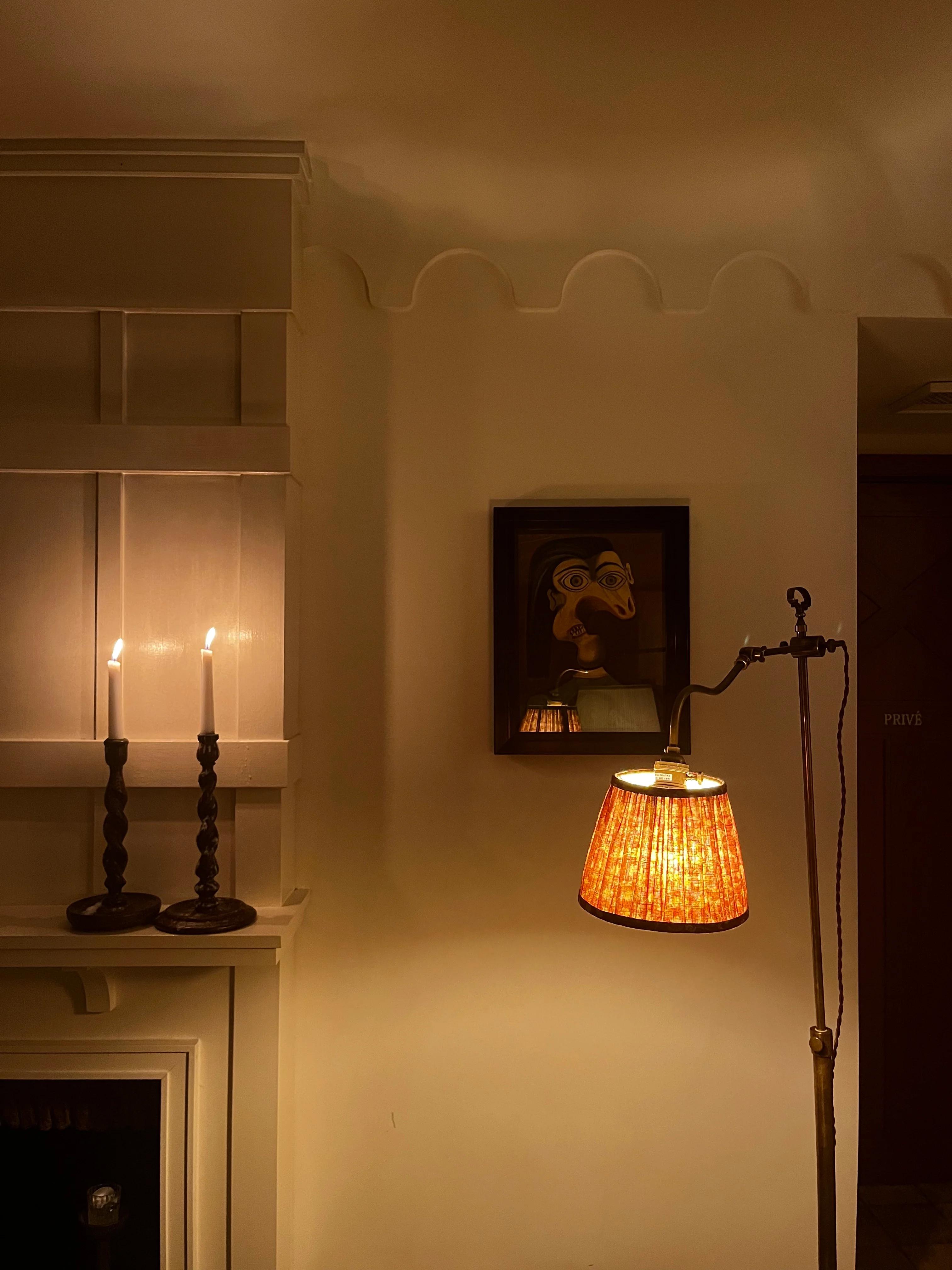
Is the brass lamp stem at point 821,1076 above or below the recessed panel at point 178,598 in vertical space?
below

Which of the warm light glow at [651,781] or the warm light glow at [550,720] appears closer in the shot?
the warm light glow at [651,781]

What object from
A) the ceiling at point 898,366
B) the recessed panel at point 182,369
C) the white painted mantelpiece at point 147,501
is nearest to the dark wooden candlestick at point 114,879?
the white painted mantelpiece at point 147,501

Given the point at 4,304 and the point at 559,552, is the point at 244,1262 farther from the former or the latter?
→ the point at 4,304

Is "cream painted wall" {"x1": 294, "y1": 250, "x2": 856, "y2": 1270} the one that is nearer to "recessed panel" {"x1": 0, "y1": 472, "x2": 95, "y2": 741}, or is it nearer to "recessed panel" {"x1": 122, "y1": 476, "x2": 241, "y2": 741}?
"recessed panel" {"x1": 122, "y1": 476, "x2": 241, "y2": 741}

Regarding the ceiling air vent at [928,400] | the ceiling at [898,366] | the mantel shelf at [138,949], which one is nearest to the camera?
the mantel shelf at [138,949]

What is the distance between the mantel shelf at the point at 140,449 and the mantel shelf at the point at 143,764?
55 centimetres

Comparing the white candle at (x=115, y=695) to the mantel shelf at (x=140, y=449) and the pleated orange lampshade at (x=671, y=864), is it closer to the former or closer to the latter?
the mantel shelf at (x=140, y=449)

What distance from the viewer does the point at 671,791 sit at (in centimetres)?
133

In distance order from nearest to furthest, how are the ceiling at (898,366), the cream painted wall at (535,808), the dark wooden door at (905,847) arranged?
the cream painted wall at (535,808)
the ceiling at (898,366)
the dark wooden door at (905,847)

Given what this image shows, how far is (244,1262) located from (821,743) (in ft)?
5.10

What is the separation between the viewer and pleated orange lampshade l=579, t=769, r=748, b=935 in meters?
1.31

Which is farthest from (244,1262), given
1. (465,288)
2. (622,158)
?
(622,158)

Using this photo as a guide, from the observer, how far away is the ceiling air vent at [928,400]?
2.24m

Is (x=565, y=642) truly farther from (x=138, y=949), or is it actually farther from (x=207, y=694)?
(x=138, y=949)
